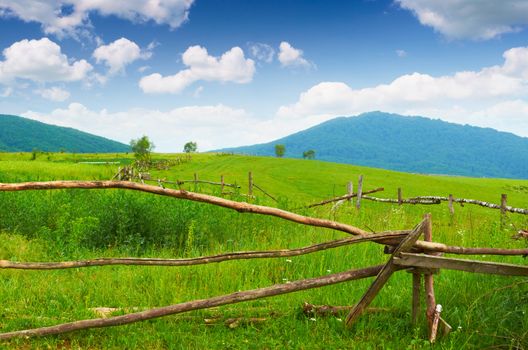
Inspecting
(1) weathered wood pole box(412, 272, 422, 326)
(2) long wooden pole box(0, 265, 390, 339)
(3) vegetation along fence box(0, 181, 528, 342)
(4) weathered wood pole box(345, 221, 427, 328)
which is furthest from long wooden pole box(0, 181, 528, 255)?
(2) long wooden pole box(0, 265, 390, 339)

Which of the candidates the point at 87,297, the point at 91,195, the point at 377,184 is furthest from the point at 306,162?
the point at 87,297

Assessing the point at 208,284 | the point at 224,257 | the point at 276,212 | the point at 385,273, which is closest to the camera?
the point at 385,273

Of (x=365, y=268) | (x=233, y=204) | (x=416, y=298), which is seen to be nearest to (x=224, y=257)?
(x=233, y=204)

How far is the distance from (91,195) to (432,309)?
8.22 metres

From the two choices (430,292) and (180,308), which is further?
(180,308)

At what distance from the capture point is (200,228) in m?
7.89

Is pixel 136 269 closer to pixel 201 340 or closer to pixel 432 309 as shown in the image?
pixel 201 340

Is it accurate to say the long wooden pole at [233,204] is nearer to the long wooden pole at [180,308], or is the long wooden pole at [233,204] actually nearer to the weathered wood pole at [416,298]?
the long wooden pole at [180,308]

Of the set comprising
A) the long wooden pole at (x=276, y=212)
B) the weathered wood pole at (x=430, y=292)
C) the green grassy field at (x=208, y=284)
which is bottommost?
the green grassy field at (x=208, y=284)

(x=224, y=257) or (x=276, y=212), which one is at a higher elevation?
(x=276, y=212)

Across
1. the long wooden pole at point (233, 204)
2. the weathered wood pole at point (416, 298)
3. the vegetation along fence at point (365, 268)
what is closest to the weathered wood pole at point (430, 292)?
the vegetation along fence at point (365, 268)

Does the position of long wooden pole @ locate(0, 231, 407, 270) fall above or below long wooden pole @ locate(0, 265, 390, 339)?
above

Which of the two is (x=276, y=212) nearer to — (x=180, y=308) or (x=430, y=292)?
(x=180, y=308)

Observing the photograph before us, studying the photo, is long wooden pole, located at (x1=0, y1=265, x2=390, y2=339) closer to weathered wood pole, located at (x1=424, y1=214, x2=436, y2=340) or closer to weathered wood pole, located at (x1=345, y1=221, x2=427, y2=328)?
weathered wood pole, located at (x1=345, y1=221, x2=427, y2=328)
